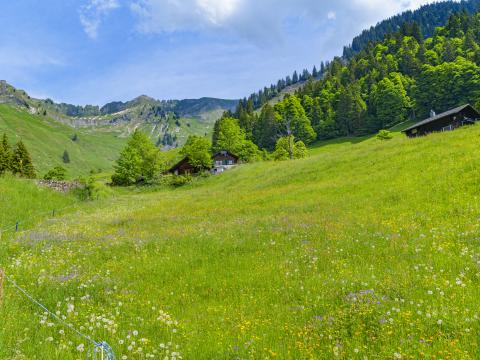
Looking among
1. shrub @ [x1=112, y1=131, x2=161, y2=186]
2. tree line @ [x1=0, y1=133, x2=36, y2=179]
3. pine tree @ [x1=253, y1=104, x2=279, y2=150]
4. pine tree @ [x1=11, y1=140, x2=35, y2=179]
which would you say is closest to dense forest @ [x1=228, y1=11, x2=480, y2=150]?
pine tree @ [x1=253, y1=104, x2=279, y2=150]

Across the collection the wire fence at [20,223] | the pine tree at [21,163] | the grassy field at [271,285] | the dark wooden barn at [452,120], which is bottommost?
the grassy field at [271,285]

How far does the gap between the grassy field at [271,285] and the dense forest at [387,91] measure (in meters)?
81.5

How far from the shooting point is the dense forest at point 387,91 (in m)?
111

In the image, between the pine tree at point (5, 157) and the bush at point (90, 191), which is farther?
the pine tree at point (5, 157)

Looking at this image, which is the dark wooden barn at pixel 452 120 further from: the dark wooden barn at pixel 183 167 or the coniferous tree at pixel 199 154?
the dark wooden barn at pixel 183 167

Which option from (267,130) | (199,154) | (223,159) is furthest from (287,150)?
(267,130)

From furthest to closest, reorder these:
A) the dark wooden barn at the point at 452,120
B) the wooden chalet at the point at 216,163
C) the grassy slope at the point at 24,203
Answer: the wooden chalet at the point at 216,163 < the dark wooden barn at the point at 452,120 < the grassy slope at the point at 24,203

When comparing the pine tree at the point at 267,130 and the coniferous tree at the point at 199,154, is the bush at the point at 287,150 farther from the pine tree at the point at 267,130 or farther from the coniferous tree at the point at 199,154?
the pine tree at the point at 267,130

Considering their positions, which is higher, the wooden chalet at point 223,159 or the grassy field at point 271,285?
the wooden chalet at point 223,159

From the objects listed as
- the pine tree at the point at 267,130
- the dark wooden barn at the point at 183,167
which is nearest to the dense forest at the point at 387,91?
the pine tree at the point at 267,130

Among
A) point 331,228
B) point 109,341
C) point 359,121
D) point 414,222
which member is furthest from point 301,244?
point 359,121

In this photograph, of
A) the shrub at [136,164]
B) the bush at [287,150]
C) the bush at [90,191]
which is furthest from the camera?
the bush at [287,150]

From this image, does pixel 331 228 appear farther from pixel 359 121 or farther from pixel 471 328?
pixel 359 121

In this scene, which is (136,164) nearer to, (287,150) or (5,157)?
(5,157)
